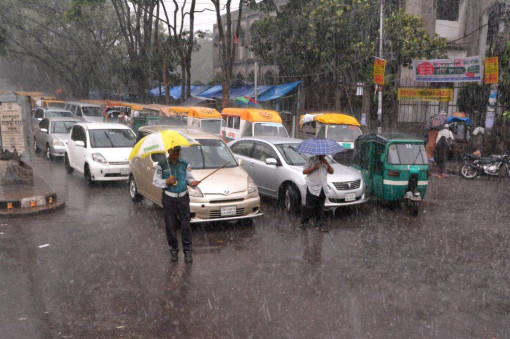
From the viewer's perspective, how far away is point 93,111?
25.4m

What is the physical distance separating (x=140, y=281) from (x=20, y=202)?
4594mm

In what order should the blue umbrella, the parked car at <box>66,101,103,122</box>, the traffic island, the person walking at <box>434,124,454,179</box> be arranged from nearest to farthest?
the blue umbrella
the traffic island
the person walking at <box>434,124,454,179</box>
the parked car at <box>66,101,103,122</box>

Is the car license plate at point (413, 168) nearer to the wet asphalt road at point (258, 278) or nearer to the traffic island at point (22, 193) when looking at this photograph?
the wet asphalt road at point (258, 278)

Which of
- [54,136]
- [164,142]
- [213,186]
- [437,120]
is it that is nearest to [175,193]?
[164,142]

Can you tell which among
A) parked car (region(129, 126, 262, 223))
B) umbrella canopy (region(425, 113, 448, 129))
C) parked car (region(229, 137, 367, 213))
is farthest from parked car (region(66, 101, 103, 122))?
umbrella canopy (region(425, 113, 448, 129))

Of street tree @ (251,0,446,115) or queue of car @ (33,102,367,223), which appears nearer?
queue of car @ (33,102,367,223)

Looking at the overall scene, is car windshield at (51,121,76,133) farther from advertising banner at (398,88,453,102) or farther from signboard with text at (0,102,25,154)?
advertising banner at (398,88,453,102)

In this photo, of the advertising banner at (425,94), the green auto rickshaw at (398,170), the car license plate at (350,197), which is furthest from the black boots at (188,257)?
the advertising banner at (425,94)

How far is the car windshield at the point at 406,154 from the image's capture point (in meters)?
10.3

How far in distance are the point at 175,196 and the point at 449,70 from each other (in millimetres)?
16167

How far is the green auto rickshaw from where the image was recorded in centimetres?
1002

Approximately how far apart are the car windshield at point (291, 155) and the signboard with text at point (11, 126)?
6.23 metres

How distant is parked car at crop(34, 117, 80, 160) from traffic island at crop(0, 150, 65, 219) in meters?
4.59

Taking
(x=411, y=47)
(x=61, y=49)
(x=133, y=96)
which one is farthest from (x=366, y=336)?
(x=61, y=49)
